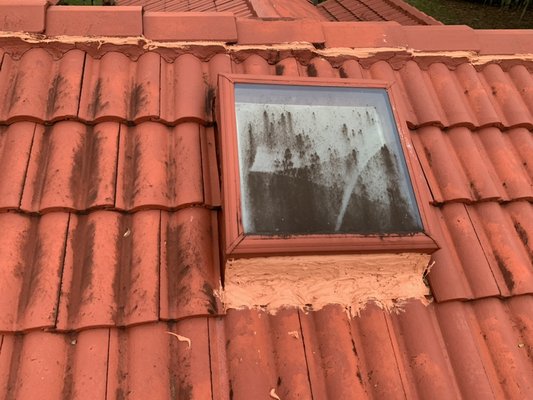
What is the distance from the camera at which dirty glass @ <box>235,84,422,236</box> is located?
5.99 feet

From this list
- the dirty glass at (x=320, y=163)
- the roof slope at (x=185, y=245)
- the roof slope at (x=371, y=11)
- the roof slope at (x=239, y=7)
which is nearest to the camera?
the roof slope at (x=185, y=245)

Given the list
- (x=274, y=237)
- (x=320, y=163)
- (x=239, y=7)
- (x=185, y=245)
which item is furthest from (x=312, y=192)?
(x=239, y=7)

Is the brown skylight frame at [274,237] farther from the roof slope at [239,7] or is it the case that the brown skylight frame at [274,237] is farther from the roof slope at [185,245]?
the roof slope at [239,7]

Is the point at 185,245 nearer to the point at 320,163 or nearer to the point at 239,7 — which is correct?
the point at 320,163

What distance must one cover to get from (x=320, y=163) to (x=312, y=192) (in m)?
0.17

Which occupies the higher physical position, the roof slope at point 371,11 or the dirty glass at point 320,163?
the roof slope at point 371,11

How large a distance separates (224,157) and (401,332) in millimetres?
1063

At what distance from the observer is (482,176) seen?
2.40 meters

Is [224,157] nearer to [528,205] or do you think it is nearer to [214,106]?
[214,106]

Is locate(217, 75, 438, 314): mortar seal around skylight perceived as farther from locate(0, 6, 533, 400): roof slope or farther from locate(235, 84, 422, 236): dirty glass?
locate(0, 6, 533, 400): roof slope

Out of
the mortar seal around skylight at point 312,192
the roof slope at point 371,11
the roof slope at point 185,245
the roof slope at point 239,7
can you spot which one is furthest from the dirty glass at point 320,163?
the roof slope at point 371,11

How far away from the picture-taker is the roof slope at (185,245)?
169cm

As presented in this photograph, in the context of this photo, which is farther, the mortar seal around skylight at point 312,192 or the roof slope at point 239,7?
the roof slope at point 239,7

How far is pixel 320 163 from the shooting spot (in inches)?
78.5
